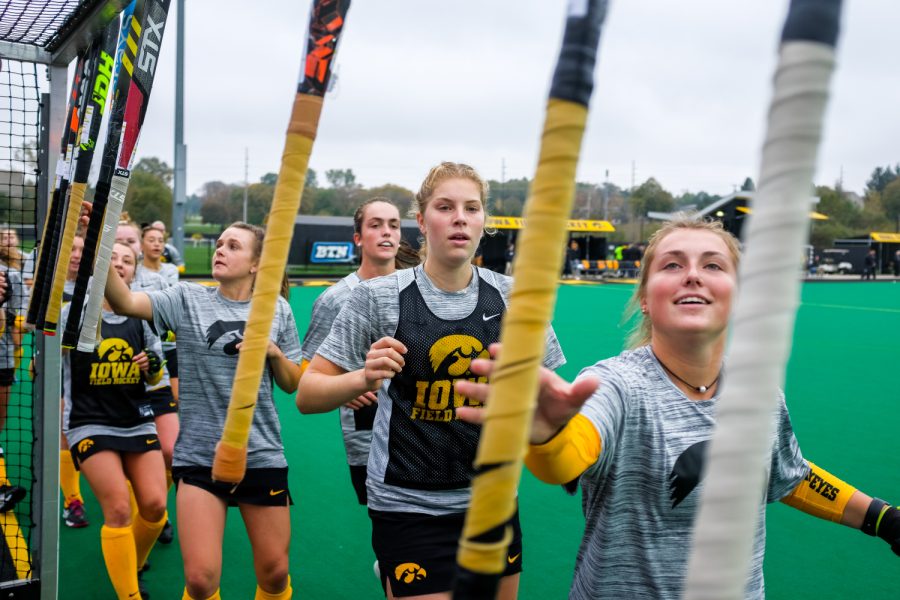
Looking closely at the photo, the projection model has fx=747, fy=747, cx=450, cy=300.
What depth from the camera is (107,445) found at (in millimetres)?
3904

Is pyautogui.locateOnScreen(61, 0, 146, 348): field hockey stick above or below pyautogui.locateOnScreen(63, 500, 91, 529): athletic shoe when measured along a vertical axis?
above

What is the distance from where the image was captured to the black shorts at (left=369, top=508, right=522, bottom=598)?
2.50m

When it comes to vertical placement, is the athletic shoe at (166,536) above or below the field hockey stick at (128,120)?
below

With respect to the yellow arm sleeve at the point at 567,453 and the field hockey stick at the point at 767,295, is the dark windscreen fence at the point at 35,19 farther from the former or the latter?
the field hockey stick at the point at 767,295

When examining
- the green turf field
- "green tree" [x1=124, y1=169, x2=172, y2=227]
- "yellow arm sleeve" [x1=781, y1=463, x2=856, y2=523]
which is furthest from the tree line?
"yellow arm sleeve" [x1=781, y1=463, x2=856, y2=523]

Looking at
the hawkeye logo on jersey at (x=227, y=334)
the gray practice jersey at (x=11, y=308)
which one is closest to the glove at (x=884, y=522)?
the hawkeye logo on jersey at (x=227, y=334)

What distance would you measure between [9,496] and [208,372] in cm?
215

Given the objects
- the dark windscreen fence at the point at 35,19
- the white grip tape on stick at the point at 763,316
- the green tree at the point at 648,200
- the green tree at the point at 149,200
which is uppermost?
the green tree at the point at 648,200

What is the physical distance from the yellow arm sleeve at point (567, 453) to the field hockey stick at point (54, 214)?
2.07 metres

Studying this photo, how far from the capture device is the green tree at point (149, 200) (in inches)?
1547

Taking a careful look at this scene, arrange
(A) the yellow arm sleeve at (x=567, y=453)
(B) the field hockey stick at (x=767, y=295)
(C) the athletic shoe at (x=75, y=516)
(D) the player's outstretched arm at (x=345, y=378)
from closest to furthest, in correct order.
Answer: (B) the field hockey stick at (x=767, y=295), (A) the yellow arm sleeve at (x=567, y=453), (D) the player's outstretched arm at (x=345, y=378), (C) the athletic shoe at (x=75, y=516)

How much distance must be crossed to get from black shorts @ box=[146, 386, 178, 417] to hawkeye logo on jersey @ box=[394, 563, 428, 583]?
9.02 ft

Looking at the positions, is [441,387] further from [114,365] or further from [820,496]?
[114,365]

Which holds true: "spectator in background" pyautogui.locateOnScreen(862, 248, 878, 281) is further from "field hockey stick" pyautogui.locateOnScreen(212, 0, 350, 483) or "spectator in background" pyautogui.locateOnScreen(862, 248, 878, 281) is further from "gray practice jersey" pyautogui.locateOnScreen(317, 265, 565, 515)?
"field hockey stick" pyautogui.locateOnScreen(212, 0, 350, 483)
